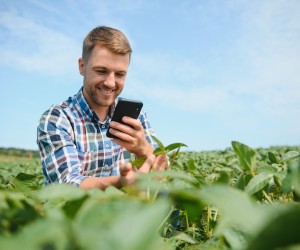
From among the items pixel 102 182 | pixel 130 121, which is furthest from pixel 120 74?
pixel 102 182

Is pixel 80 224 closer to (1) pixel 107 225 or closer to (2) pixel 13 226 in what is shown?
(1) pixel 107 225

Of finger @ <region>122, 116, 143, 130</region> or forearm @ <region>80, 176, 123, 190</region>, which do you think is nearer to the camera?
forearm @ <region>80, 176, 123, 190</region>

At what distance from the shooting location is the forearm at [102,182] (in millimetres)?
1733

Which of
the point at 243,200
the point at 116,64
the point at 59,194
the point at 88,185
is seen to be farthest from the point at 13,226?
the point at 116,64

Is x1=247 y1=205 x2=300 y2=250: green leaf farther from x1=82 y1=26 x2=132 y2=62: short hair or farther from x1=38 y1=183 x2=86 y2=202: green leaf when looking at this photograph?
x1=82 y1=26 x2=132 y2=62: short hair

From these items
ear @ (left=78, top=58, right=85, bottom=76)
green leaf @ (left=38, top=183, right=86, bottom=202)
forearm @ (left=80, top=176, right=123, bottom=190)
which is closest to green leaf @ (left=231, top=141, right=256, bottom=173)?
green leaf @ (left=38, top=183, right=86, bottom=202)

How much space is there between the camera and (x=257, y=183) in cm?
98

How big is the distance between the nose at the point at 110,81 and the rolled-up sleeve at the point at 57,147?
1.47 feet

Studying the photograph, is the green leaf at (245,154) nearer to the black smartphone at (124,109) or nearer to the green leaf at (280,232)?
the green leaf at (280,232)

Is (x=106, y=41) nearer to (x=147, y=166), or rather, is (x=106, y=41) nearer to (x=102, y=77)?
(x=102, y=77)

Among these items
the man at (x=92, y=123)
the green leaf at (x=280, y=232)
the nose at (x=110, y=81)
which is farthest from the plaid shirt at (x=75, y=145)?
the green leaf at (x=280, y=232)

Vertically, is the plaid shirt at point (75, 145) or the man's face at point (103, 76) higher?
the man's face at point (103, 76)

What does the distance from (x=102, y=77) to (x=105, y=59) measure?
148mm

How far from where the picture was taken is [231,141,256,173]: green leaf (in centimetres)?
108
